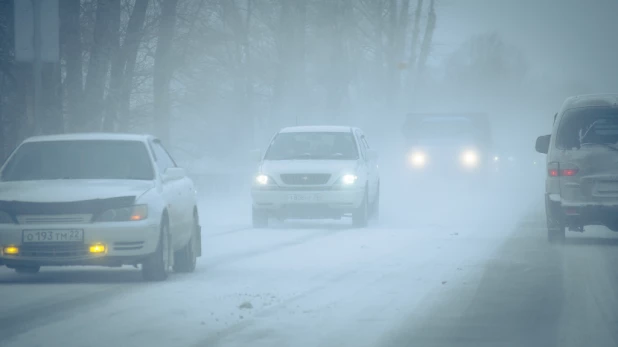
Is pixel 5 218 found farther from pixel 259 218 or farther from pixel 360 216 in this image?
pixel 360 216

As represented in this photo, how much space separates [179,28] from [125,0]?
3.05 meters

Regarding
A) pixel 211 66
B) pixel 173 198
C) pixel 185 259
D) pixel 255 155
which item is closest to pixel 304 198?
pixel 255 155

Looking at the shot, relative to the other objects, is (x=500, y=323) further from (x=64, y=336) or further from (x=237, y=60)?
(x=237, y=60)

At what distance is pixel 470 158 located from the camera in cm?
4100

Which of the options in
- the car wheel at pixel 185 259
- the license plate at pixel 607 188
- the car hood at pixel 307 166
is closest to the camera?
the car wheel at pixel 185 259

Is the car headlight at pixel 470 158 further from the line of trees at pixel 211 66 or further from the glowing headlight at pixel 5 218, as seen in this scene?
the glowing headlight at pixel 5 218

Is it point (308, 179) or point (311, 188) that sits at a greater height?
point (308, 179)

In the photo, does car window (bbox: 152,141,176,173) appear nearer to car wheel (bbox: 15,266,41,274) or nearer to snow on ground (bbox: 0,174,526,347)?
snow on ground (bbox: 0,174,526,347)

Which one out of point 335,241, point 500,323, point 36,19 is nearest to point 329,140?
point 335,241

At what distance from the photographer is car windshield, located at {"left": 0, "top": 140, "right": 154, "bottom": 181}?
14.5 metres

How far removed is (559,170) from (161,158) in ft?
21.1

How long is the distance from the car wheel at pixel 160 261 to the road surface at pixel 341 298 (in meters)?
0.17

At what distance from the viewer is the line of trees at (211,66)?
91.6 feet

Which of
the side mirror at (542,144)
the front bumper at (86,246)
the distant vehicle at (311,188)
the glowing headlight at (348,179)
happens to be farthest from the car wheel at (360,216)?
the front bumper at (86,246)
